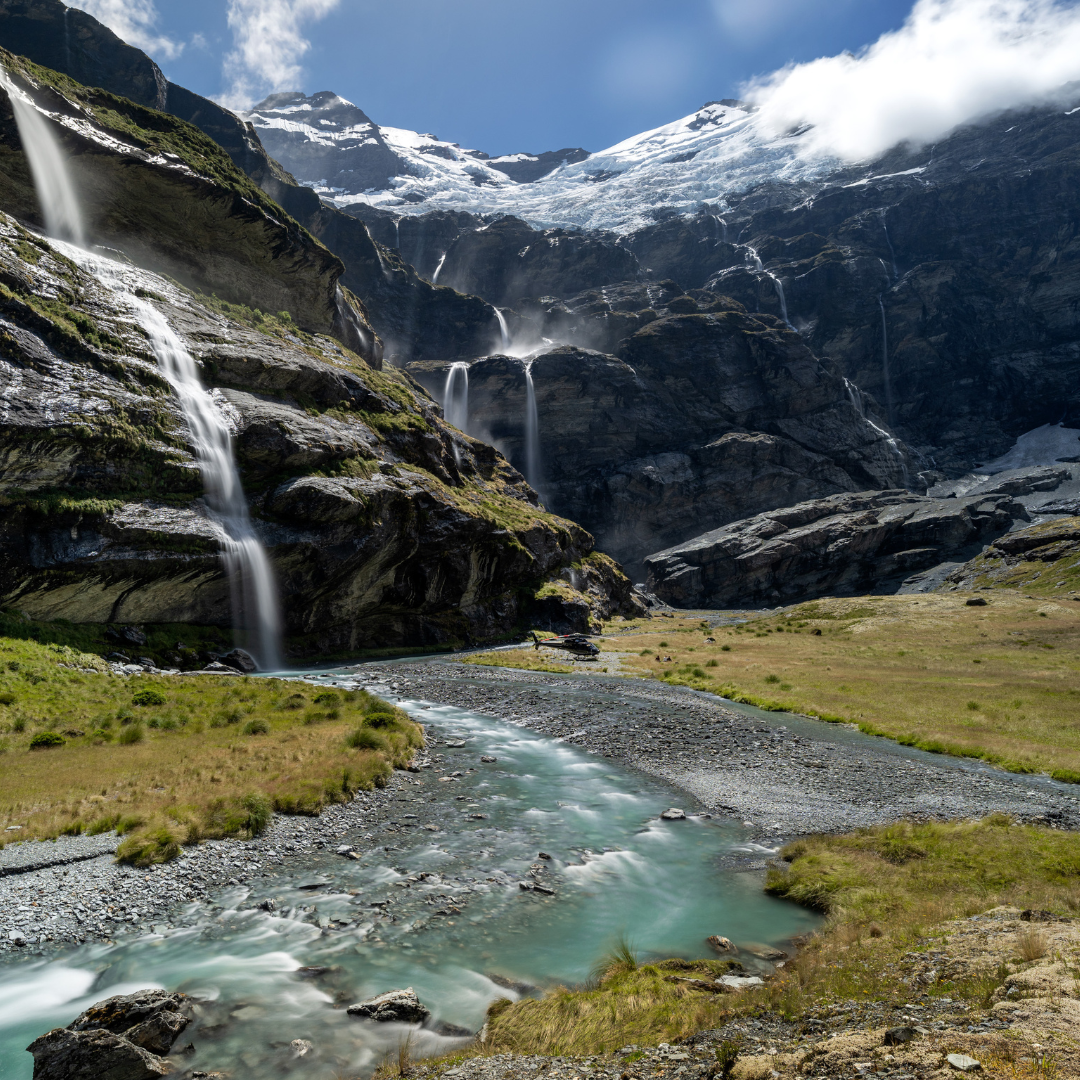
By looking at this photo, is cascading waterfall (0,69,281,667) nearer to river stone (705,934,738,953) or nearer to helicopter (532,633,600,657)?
helicopter (532,633,600,657)

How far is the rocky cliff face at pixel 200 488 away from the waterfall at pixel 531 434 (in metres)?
85.7

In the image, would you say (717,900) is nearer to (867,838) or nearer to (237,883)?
(867,838)

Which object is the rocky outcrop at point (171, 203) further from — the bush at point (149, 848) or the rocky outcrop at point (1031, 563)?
the rocky outcrop at point (1031, 563)

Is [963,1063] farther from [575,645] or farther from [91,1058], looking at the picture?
[575,645]

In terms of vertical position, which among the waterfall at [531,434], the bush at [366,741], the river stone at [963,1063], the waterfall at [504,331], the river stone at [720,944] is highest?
the waterfall at [504,331]

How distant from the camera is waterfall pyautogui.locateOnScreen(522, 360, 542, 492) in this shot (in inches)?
6757

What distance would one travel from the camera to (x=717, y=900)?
13.9m

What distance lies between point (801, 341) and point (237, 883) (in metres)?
213

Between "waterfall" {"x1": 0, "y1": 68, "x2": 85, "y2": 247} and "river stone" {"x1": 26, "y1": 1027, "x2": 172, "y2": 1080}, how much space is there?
81798 mm

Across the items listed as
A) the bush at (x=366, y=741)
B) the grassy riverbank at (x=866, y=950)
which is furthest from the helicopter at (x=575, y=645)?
the grassy riverbank at (x=866, y=950)

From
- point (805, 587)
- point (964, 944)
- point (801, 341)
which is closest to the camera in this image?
point (964, 944)

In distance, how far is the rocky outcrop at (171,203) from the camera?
6800 centimetres

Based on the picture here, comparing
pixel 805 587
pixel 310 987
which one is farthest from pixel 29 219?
pixel 805 587

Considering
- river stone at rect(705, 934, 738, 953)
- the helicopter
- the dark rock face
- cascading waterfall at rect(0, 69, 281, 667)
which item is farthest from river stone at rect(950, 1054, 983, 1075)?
the dark rock face
